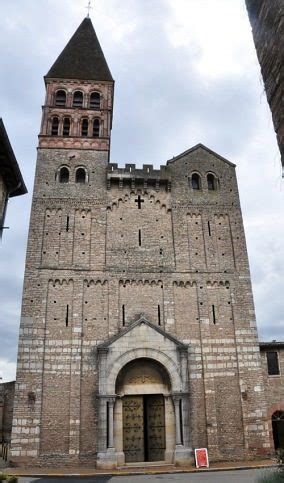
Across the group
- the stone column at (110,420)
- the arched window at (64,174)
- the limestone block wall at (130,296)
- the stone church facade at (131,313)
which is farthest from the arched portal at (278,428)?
the arched window at (64,174)

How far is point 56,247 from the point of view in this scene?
20641mm

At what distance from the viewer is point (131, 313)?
19.6m

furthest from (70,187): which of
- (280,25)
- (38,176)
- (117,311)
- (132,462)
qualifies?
(280,25)

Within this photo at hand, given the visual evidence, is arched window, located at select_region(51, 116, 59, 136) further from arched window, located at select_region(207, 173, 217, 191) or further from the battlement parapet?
arched window, located at select_region(207, 173, 217, 191)

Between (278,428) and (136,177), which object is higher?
(136,177)

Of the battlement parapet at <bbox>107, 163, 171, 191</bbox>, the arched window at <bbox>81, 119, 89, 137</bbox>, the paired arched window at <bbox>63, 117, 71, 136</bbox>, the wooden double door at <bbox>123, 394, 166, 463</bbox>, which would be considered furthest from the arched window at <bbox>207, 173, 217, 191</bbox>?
the wooden double door at <bbox>123, 394, 166, 463</bbox>

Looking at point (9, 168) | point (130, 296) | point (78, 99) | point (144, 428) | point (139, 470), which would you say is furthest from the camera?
point (78, 99)

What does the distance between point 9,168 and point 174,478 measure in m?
11.9

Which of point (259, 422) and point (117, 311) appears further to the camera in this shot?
point (117, 311)

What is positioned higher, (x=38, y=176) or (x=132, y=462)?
(x=38, y=176)

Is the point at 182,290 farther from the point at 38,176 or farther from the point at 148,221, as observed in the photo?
the point at 38,176

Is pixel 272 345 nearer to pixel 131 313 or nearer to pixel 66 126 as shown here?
pixel 131 313

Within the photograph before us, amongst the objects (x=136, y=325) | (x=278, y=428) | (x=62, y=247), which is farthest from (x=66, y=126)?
(x=278, y=428)

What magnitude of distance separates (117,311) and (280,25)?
17.0m
